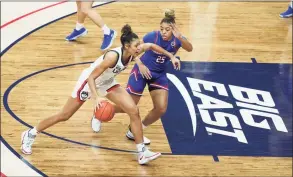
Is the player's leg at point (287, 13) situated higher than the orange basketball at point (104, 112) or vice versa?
the player's leg at point (287, 13)

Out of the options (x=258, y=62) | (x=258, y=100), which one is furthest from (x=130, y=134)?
(x=258, y=62)

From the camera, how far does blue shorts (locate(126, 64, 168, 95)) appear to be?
822 cm

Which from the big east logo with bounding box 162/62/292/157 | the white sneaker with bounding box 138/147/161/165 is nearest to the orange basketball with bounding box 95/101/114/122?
the white sneaker with bounding box 138/147/161/165

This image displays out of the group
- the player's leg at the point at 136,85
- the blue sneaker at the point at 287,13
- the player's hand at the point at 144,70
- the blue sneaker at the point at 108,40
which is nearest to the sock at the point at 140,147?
the player's leg at the point at 136,85

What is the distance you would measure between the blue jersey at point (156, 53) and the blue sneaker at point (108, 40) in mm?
2478

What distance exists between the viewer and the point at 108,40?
10.7 meters

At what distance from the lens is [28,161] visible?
7.98 metres

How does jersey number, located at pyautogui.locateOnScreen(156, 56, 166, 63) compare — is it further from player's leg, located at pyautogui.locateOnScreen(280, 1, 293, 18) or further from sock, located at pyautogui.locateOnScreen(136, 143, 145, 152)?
player's leg, located at pyautogui.locateOnScreen(280, 1, 293, 18)

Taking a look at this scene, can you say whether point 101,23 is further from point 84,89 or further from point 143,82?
point 84,89

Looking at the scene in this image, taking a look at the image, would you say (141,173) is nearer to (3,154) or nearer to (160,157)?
(160,157)

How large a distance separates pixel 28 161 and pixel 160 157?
1535mm

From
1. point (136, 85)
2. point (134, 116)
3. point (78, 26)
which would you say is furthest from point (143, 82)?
point (78, 26)

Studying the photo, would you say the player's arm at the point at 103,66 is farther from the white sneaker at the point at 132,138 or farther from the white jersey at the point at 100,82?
the white sneaker at the point at 132,138

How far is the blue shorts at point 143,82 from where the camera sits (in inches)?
324
